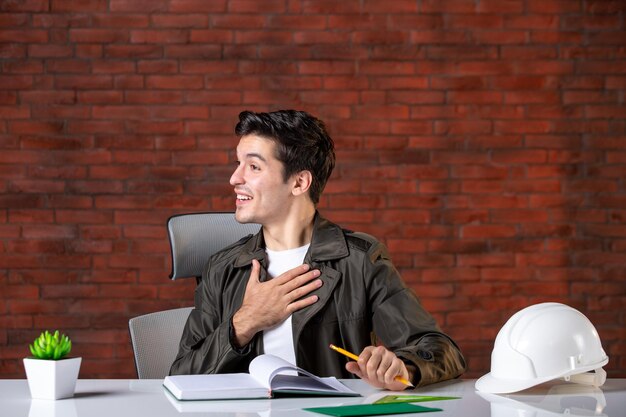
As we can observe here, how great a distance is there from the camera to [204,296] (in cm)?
242

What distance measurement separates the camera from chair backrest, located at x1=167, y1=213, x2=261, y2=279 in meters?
2.54

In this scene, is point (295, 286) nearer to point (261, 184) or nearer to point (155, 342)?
point (261, 184)

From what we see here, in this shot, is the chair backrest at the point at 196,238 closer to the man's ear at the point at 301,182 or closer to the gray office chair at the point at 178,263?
the gray office chair at the point at 178,263

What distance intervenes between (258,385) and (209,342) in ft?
1.41

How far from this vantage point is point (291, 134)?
2.43m

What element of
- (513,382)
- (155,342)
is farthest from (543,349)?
(155,342)

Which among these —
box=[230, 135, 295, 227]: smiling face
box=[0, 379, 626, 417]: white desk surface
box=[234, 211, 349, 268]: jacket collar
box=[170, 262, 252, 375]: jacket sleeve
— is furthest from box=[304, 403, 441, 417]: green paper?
box=[230, 135, 295, 227]: smiling face

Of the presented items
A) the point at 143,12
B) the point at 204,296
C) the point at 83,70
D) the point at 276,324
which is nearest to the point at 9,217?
the point at 83,70

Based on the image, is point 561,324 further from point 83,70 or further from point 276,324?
point 83,70

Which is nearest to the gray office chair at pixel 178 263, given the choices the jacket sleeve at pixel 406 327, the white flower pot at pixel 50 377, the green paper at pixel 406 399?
the jacket sleeve at pixel 406 327

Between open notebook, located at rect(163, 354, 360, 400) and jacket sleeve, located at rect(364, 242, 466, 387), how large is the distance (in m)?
0.24

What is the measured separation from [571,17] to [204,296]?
2.44m

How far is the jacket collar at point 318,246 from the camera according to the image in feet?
7.64

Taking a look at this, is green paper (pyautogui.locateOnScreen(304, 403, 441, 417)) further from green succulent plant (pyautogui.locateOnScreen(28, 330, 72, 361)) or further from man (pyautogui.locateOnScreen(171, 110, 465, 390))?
green succulent plant (pyautogui.locateOnScreen(28, 330, 72, 361))
